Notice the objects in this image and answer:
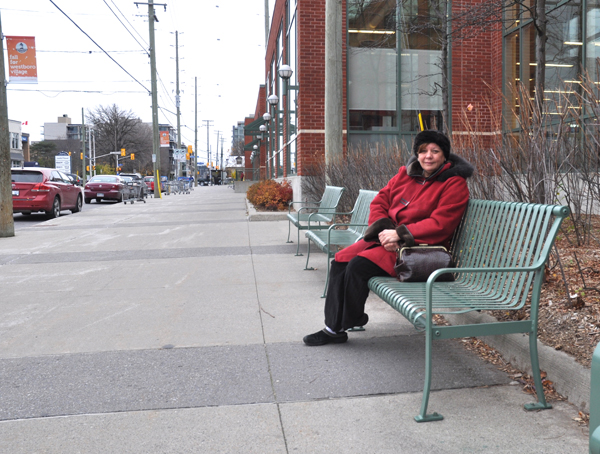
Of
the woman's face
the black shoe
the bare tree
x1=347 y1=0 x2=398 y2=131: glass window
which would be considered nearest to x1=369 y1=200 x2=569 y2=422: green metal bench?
the woman's face

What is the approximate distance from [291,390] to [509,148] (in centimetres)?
319

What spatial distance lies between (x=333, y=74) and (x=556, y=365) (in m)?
8.25

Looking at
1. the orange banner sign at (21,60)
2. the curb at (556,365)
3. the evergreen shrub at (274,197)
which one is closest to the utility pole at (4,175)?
the orange banner sign at (21,60)

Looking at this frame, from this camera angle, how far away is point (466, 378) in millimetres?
3451

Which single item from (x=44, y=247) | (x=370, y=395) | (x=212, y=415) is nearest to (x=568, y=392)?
(x=370, y=395)

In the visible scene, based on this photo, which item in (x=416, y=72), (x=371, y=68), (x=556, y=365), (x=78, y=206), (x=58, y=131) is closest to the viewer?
(x=556, y=365)

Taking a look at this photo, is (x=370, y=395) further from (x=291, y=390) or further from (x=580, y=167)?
(x=580, y=167)

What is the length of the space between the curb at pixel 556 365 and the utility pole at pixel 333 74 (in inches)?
283

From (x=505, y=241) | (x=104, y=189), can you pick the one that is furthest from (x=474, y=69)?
(x=104, y=189)

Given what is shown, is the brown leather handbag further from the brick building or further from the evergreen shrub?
the evergreen shrub

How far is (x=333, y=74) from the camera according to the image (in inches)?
412

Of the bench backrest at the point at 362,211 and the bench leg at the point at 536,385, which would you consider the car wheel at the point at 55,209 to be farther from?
the bench leg at the point at 536,385

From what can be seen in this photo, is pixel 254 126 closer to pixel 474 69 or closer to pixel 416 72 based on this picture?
pixel 416 72

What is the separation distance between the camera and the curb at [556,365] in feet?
9.56
